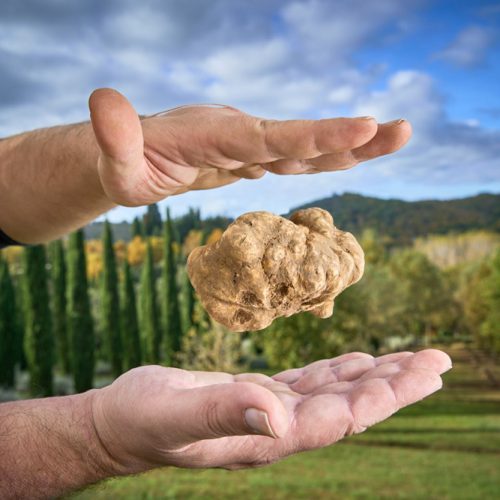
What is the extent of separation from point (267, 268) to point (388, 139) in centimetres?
64

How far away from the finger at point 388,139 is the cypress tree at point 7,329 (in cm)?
1869

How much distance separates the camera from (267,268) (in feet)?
8.02

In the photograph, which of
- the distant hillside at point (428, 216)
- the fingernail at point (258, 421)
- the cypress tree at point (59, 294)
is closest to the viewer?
the fingernail at point (258, 421)

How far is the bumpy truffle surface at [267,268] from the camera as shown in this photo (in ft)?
7.95

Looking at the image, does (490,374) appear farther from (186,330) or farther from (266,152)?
(266,152)

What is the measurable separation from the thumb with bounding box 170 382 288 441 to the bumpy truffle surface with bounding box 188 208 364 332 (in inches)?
22.9

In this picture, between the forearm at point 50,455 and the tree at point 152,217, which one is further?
the tree at point 152,217

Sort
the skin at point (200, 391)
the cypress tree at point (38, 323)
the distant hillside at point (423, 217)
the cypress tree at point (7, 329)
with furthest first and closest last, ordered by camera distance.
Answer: the distant hillside at point (423, 217)
the cypress tree at point (7, 329)
the cypress tree at point (38, 323)
the skin at point (200, 391)

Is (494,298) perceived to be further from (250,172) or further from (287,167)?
(287,167)

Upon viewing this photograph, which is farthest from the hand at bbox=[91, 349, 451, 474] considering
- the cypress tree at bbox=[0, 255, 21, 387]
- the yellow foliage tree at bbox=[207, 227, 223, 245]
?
the cypress tree at bbox=[0, 255, 21, 387]

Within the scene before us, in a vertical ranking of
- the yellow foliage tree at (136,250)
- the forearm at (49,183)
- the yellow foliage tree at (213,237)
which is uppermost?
the yellow foliage tree at (136,250)

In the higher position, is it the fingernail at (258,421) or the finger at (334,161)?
the finger at (334,161)

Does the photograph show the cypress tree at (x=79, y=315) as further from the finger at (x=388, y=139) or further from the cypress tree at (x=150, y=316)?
the finger at (x=388, y=139)

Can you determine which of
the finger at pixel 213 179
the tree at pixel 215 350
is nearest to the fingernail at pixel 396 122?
the finger at pixel 213 179
